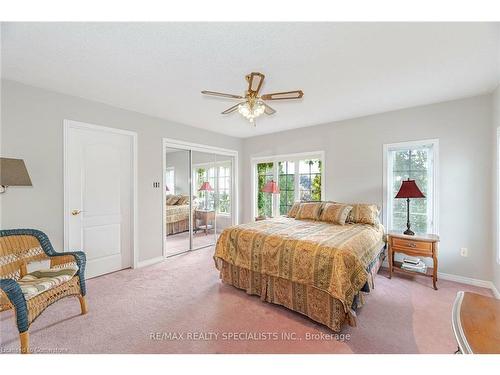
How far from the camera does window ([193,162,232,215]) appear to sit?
14.8 ft

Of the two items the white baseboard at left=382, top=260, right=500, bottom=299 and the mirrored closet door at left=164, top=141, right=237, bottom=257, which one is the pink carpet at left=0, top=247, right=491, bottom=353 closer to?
the white baseboard at left=382, top=260, right=500, bottom=299

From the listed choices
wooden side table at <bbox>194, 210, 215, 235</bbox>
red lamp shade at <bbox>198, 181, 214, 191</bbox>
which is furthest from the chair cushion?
red lamp shade at <bbox>198, 181, 214, 191</bbox>

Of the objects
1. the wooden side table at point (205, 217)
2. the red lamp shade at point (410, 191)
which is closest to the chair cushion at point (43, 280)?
the wooden side table at point (205, 217)

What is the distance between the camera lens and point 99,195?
123 inches

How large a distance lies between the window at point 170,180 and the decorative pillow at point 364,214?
3084mm

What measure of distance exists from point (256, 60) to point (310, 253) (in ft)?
6.04

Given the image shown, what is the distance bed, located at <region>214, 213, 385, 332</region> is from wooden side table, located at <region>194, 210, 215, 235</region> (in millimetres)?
1795

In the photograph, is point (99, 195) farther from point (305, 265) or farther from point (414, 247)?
point (414, 247)

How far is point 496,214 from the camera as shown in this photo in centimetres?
260

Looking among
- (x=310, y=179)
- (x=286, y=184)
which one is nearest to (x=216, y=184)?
(x=286, y=184)

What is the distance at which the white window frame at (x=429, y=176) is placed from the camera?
3076 mm
